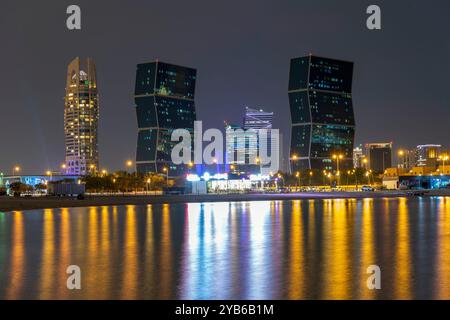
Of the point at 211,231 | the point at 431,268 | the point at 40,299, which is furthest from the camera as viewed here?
the point at 211,231

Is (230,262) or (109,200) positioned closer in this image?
(230,262)

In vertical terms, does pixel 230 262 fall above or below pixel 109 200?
above

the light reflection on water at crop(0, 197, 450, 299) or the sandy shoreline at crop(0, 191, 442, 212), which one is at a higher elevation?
the light reflection on water at crop(0, 197, 450, 299)

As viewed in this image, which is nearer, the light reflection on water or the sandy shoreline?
the light reflection on water

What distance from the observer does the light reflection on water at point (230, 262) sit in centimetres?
1098

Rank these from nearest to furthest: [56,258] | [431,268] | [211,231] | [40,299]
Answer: [40,299] → [431,268] → [56,258] → [211,231]

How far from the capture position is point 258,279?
481 inches

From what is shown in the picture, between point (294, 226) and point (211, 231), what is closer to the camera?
point (211, 231)

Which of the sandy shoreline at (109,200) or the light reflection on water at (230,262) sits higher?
the light reflection on water at (230,262)

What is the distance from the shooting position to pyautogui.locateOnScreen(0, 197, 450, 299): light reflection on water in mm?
10977

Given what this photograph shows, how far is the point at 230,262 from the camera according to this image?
14.7 m
